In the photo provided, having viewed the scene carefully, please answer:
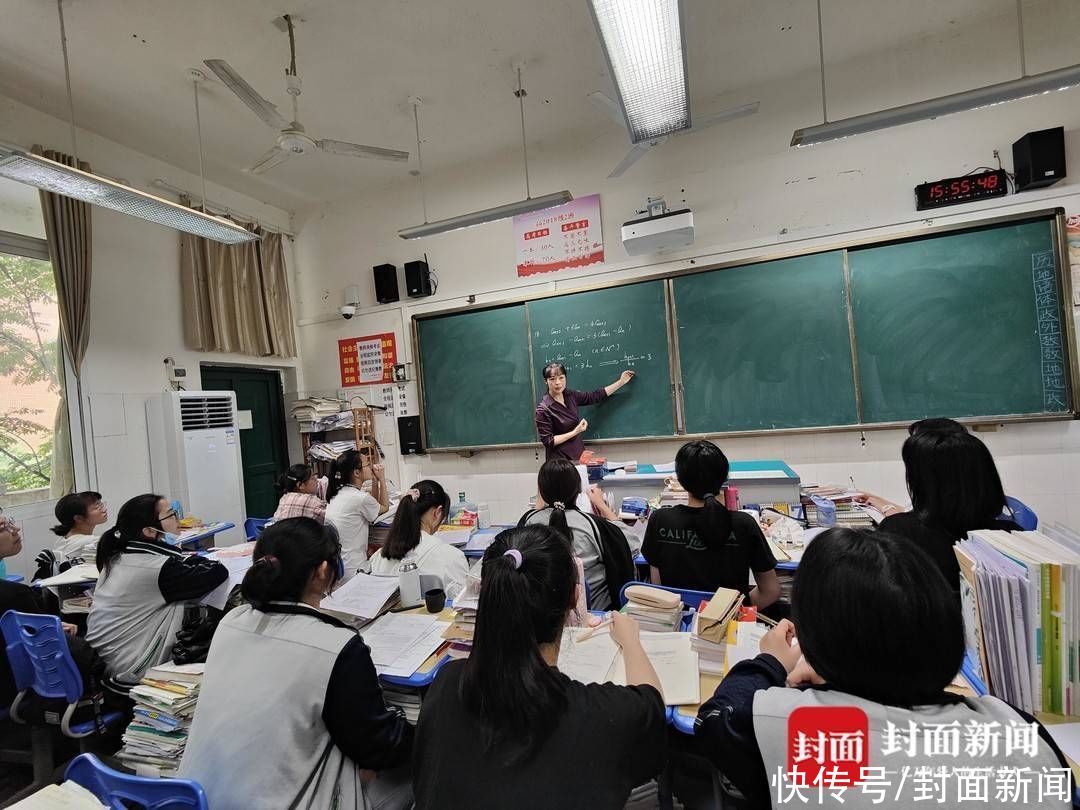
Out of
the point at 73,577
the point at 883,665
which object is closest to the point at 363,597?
the point at 883,665

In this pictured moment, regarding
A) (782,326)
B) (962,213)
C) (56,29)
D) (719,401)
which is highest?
(56,29)

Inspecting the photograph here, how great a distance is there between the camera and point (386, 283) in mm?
5207

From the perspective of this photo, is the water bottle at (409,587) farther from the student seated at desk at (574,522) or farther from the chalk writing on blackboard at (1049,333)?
the chalk writing on blackboard at (1049,333)

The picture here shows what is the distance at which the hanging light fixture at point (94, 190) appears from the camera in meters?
2.53

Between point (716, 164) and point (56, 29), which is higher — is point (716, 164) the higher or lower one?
the lower one

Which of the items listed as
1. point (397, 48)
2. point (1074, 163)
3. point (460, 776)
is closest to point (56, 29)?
point (397, 48)

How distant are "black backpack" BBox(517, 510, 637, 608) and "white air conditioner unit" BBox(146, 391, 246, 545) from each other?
3.57 metres

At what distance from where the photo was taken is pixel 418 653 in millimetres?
1650

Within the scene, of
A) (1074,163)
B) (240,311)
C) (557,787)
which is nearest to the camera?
(557,787)

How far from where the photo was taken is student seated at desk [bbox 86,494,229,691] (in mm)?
2078

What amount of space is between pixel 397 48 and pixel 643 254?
91.6 inches

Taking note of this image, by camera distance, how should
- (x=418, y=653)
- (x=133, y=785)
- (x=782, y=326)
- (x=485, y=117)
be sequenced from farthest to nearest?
(x=485, y=117)
(x=782, y=326)
(x=418, y=653)
(x=133, y=785)

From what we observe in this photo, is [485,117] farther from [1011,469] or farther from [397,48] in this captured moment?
[1011,469]

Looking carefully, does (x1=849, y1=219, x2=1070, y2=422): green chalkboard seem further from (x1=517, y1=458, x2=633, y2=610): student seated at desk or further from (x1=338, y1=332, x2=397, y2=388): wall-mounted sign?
(x1=338, y1=332, x2=397, y2=388): wall-mounted sign
